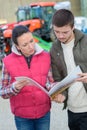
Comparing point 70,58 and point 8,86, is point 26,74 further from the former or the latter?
point 70,58

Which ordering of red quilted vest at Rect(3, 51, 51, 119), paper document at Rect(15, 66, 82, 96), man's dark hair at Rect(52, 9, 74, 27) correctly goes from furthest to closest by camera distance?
1. red quilted vest at Rect(3, 51, 51, 119)
2. man's dark hair at Rect(52, 9, 74, 27)
3. paper document at Rect(15, 66, 82, 96)

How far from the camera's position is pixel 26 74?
2191mm

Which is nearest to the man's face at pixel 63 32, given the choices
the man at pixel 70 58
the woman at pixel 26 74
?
the man at pixel 70 58

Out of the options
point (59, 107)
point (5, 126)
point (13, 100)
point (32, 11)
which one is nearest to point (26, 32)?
point (13, 100)

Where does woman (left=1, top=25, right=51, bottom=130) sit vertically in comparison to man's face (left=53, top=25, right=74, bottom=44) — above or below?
below

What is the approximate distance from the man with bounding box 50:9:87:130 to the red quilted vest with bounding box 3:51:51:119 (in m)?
0.09

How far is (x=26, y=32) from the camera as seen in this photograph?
7.11ft

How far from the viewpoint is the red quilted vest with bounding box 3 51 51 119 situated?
7.18ft

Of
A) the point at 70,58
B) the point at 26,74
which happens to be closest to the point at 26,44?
the point at 26,74

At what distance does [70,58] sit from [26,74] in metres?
0.30

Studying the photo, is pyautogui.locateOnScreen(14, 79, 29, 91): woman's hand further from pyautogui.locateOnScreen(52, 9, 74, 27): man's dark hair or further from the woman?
pyautogui.locateOnScreen(52, 9, 74, 27): man's dark hair

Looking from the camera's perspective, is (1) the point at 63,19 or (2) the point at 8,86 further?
(2) the point at 8,86

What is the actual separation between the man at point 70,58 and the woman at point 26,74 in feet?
0.28

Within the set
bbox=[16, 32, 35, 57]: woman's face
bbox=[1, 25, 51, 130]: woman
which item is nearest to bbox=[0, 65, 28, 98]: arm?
bbox=[1, 25, 51, 130]: woman
